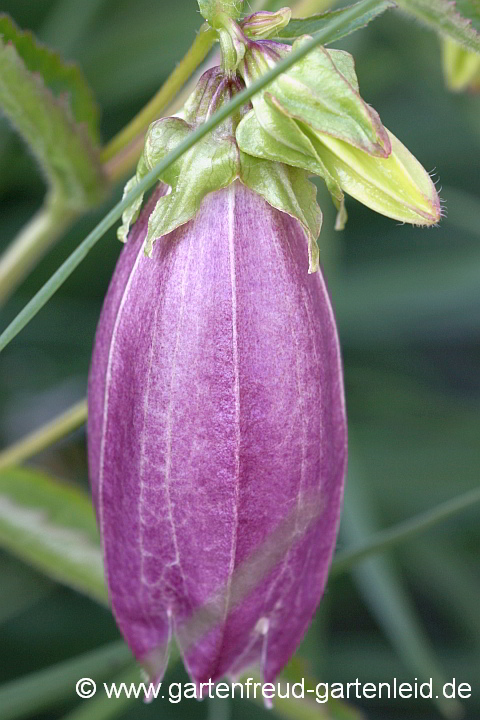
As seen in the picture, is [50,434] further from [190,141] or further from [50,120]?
[190,141]

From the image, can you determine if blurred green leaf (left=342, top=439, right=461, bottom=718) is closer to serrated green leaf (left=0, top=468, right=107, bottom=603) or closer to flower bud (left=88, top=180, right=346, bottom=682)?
serrated green leaf (left=0, top=468, right=107, bottom=603)

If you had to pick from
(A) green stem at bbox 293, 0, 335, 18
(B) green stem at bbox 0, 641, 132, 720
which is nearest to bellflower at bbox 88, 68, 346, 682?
(B) green stem at bbox 0, 641, 132, 720

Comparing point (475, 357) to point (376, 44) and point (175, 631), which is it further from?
point (175, 631)

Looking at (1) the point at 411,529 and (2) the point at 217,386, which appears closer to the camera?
(2) the point at 217,386

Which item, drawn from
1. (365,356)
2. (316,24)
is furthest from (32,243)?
(365,356)

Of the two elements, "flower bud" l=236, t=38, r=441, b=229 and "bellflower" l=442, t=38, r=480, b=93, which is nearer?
"flower bud" l=236, t=38, r=441, b=229

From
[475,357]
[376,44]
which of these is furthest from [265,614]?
[475,357]
